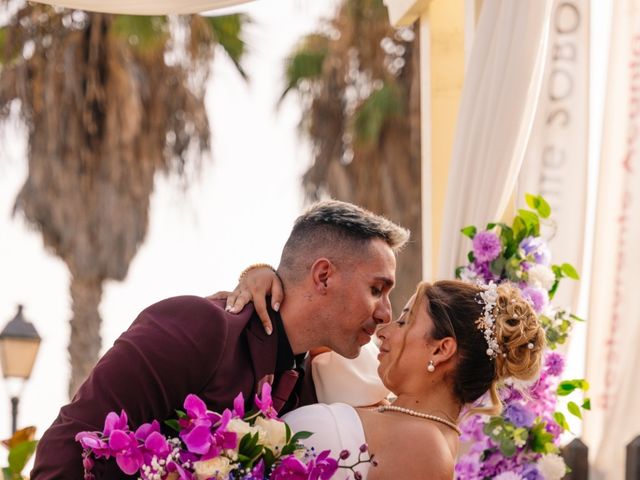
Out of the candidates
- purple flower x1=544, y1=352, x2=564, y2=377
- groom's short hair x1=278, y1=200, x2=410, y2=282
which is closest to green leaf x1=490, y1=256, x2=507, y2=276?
purple flower x1=544, y1=352, x2=564, y2=377

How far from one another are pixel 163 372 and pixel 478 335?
3.06ft

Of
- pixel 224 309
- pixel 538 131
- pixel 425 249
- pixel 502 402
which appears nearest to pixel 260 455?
pixel 224 309

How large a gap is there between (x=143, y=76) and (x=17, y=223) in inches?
102

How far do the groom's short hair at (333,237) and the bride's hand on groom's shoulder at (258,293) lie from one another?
55 millimetres

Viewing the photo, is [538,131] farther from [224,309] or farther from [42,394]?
[42,394]

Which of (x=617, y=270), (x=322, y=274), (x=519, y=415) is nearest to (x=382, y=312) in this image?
(x=322, y=274)

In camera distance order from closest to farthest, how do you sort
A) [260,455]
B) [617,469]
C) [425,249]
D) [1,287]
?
[260,455] < [617,469] < [425,249] < [1,287]

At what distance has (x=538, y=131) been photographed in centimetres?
505

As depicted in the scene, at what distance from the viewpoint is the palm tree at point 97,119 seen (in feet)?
54.4

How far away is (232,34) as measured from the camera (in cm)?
1709

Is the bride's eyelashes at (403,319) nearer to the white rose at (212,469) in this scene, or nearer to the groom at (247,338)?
the groom at (247,338)

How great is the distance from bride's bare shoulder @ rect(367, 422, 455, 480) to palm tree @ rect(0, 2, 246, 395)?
43.6 ft

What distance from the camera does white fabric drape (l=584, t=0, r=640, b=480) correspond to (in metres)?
4.59

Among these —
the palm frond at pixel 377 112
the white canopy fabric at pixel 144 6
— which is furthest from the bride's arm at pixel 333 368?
the palm frond at pixel 377 112
